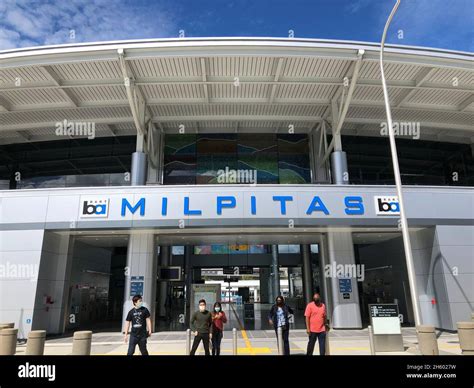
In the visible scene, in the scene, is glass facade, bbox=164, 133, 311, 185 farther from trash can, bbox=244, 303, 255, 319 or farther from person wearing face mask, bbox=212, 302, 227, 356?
person wearing face mask, bbox=212, 302, 227, 356

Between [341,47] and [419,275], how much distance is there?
10966 mm

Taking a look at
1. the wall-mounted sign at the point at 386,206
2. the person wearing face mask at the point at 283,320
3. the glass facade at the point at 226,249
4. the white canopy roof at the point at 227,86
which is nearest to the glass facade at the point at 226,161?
the white canopy roof at the point at 227,86

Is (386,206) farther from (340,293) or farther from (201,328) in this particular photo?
(201,328)

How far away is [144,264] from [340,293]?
9097 millimetres

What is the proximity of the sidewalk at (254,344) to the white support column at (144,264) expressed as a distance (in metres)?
1.69

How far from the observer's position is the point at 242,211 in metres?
15.6


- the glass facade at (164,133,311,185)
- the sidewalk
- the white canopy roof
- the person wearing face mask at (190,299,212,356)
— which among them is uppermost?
the white canopy roof

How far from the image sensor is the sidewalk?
11.3 m

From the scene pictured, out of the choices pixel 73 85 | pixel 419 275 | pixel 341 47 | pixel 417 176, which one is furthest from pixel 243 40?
pixel 417 176

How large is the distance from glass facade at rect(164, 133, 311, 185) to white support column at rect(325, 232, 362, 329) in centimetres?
537

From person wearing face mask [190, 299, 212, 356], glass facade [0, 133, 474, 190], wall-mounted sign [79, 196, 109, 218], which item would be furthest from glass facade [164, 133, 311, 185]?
person wearing face mask [190, 299, 212, 356]

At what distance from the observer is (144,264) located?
54.6 feet
